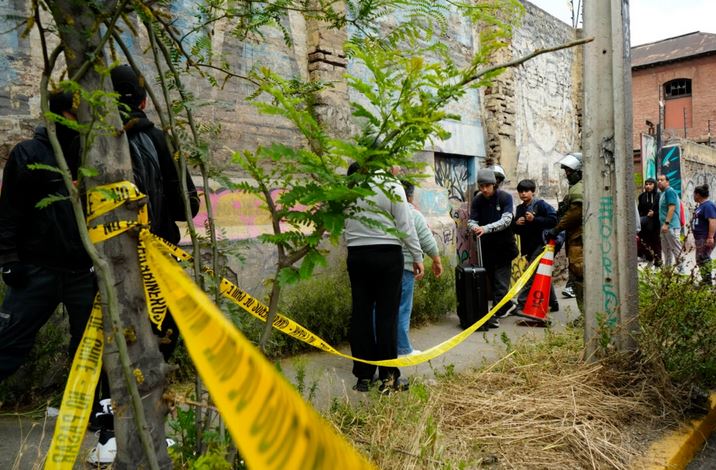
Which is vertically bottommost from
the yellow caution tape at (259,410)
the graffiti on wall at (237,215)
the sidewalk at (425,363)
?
the sidewalk at (425,363)

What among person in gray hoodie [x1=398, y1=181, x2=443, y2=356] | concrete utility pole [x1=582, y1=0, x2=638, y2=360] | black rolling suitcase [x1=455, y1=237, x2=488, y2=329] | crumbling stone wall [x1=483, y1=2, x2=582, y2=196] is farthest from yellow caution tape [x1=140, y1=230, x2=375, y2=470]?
crumbling stone wall [x1=483, y1=2, x2=582, y2=196]

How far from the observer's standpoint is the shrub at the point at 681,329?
380 cm

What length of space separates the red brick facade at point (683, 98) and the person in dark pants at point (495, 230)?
101 feet

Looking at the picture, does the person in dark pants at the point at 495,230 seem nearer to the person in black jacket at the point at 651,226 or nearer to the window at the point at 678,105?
the person in black jacket at the point at 651,226

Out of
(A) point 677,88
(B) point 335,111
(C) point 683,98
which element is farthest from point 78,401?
(A) point 677,88

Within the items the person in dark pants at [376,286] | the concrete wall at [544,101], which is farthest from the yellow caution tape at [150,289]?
the concrete wall at [544,101]

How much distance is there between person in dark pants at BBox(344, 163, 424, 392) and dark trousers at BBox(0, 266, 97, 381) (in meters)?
1.79

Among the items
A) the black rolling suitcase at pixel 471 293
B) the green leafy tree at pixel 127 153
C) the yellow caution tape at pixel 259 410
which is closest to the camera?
the yellow caution tape at pixel 259 410

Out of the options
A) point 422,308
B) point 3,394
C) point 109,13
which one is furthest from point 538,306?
point 109,13

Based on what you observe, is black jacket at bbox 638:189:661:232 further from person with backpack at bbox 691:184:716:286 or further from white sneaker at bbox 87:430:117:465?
white sneaker at bbox 87:430:117:465

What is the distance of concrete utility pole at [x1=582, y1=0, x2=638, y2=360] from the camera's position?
12.9 feet

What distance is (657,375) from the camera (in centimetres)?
370

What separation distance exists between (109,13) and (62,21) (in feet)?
0.41

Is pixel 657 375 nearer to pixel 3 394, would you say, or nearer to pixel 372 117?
pixel 372 117
